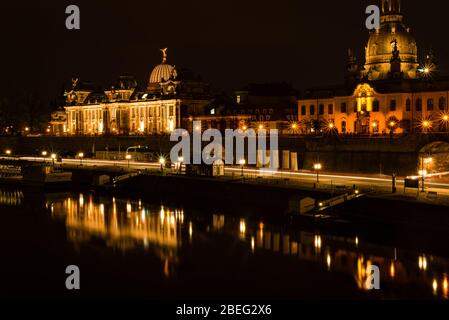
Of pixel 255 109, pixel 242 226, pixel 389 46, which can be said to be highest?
pixel 389 46

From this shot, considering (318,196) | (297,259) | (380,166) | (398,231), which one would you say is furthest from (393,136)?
(297,259)

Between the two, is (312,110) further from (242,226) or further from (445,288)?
(445,288)

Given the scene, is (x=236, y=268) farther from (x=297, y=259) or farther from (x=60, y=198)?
(x=60, y=198)

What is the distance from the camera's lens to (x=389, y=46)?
8375cm

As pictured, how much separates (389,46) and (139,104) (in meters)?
52.5

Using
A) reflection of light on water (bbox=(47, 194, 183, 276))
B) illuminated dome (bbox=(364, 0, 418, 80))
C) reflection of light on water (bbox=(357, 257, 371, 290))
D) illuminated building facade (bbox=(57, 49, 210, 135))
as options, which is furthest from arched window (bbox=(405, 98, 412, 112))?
illuminated building facade (bbox=(57, 49, 210, 135))

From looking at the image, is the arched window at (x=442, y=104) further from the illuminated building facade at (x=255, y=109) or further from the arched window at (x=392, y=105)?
the illuminated building facade at (x=255, y=109)

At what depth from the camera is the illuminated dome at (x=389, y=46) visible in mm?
83125

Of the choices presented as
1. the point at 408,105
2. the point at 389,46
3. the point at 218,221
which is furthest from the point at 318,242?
the point at 389,46

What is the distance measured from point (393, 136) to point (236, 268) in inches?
1218

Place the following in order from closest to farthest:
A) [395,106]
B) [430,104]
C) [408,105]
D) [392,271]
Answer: [392,271] < [430,104] < [408,105] < [395,106]
